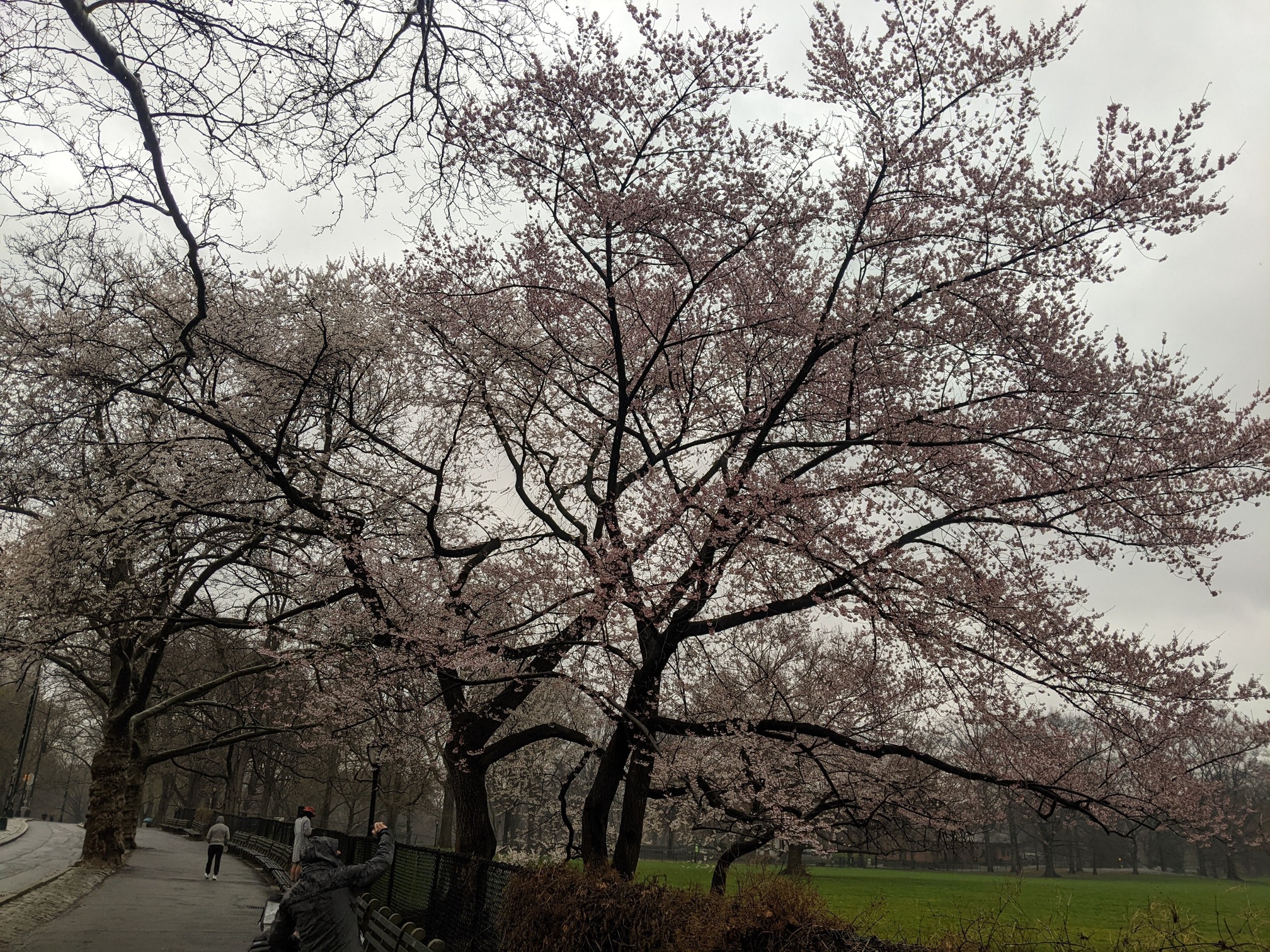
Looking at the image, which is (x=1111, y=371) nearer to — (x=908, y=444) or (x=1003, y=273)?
(x=1003, y=273)

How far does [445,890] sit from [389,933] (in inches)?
39.2

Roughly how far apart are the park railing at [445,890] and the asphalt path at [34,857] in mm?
6747

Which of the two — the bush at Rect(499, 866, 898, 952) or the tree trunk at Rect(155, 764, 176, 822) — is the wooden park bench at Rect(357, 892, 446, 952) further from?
the tree trunk at Rect(155, 764, 176, 822)

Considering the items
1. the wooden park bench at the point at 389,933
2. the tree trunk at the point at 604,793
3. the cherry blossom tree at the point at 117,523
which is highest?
the cherry blossom tree at the point at 117,523

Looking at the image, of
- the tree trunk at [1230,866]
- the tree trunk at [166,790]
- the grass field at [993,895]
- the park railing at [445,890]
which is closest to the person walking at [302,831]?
the park railing at [445,890]

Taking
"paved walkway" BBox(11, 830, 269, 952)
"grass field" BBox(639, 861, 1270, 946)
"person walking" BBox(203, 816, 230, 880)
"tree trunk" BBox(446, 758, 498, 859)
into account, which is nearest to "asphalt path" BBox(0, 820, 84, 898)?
"paved walkway" BBox(11, 830, 269, 952)

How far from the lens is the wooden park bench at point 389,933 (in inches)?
278

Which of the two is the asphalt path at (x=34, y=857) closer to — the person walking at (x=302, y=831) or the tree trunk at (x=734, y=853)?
the person walking at (x=302, y=831)

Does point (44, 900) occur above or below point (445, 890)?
below

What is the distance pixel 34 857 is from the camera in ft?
76.8

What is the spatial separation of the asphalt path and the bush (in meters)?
11.8

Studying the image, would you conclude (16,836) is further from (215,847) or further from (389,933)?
(389,933)

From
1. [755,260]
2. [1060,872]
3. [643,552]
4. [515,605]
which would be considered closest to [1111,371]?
[755,260]

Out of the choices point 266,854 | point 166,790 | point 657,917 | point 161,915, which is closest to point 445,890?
point 657,917
